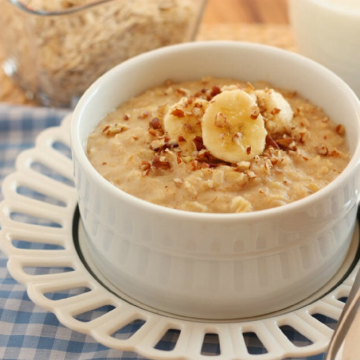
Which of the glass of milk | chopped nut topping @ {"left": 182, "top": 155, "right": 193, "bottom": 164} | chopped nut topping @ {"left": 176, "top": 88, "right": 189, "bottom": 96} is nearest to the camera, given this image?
chopped nut topping @ {"left": 182, "top": 155, "right": 193, "bottom": 164}

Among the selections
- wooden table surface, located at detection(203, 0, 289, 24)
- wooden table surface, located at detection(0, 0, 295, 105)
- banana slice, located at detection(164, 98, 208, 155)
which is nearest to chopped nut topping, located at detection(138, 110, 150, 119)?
banana slice, located at detection(164, 98, 208, 155)

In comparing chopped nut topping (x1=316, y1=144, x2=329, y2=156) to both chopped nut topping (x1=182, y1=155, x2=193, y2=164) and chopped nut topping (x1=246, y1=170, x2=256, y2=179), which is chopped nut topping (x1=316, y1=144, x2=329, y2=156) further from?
chopped nut topping (x1=182, y1=155, x2=193, y2=164)

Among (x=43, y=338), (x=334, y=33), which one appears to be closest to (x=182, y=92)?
(x=334, y=33)

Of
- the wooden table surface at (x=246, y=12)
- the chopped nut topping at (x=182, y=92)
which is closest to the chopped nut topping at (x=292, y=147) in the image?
the chopped nut topping at (x=182, y=92)

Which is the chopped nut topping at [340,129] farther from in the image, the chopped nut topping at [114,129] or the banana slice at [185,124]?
the chopped nut topping at [114,129]

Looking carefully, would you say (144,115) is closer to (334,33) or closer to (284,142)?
(284,142)

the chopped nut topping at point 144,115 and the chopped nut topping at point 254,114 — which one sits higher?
the chopped nut topping at point 254,114

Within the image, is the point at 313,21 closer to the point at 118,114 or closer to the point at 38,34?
the point at 118,114
